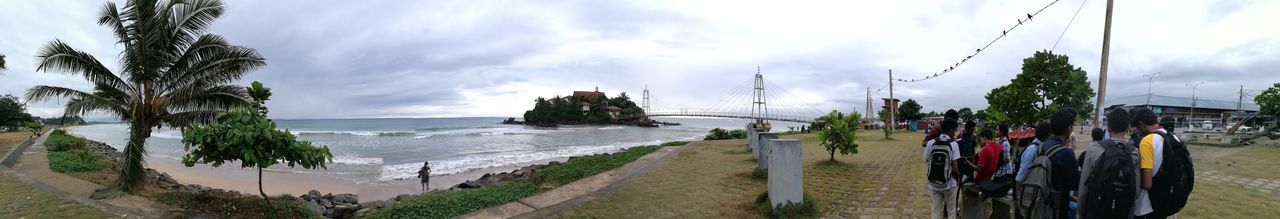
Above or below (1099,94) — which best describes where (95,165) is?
below

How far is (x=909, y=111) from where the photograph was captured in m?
35.8

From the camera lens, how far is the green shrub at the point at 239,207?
586 cm

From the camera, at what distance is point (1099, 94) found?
24.5 ft

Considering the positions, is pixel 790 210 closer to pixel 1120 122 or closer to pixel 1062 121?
pixel 1062 121

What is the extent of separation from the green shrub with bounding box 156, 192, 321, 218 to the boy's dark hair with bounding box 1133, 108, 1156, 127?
7.37 m

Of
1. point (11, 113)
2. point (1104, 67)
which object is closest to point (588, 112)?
point (11, 113)

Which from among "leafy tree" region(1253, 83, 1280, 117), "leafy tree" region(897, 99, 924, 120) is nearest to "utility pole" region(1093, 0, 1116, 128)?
"leafy tree" region(1253, 83, 1280, 117)

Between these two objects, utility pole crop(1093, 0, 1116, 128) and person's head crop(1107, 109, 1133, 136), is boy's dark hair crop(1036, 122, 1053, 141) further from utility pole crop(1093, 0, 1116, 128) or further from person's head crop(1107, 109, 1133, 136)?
utility pole crop(1093, 0, 1116, 128)

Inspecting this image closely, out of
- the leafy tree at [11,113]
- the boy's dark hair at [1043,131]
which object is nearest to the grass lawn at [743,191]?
the boy's dark hair at [1043,131]

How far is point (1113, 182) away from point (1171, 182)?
395 mm

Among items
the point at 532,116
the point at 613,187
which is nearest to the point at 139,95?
the point at 613,187

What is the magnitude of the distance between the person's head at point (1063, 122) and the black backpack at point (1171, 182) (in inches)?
19.8

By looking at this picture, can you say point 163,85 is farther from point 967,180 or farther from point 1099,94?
point 1099,94

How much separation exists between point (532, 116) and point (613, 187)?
86889 millimetres
